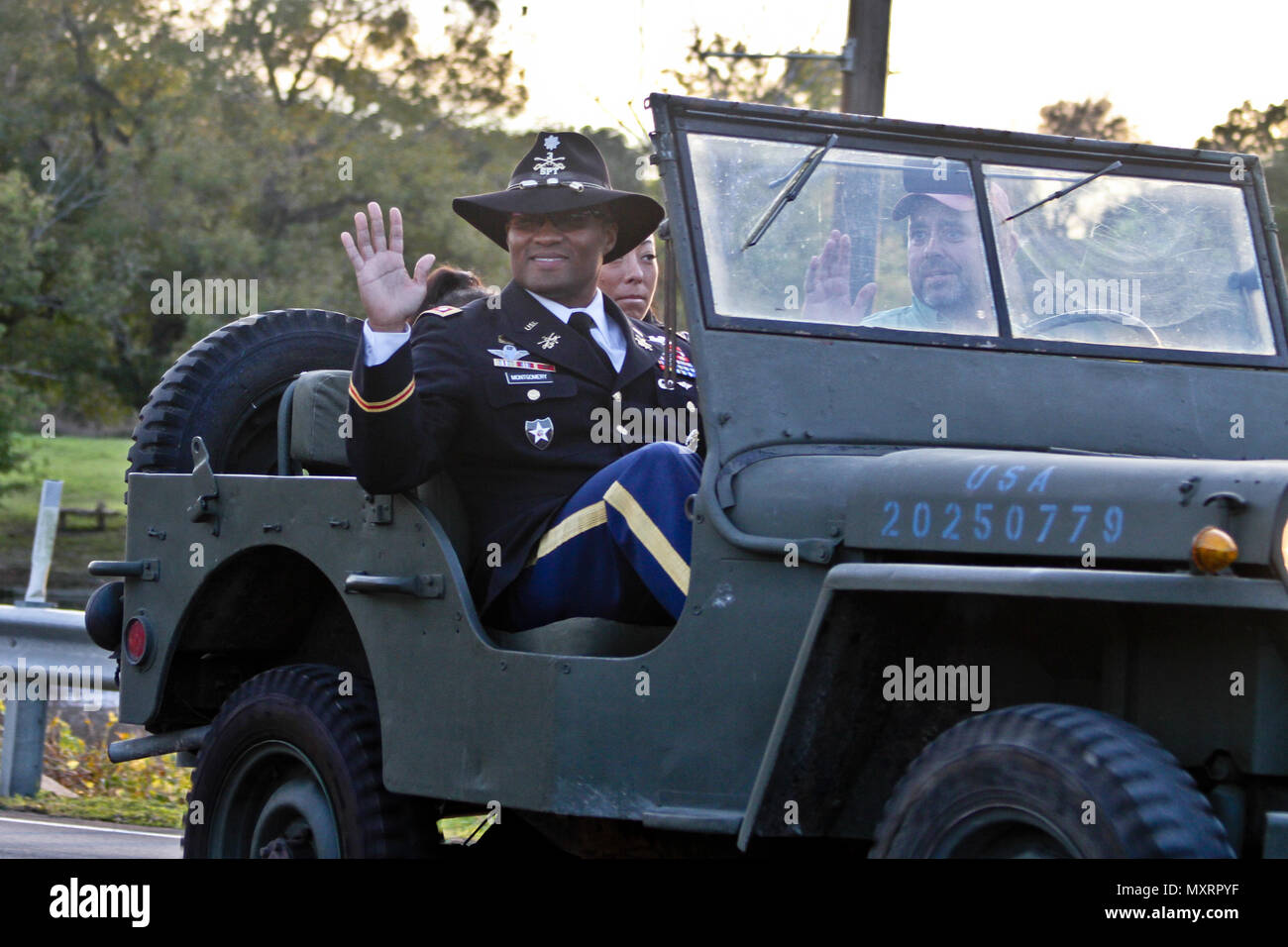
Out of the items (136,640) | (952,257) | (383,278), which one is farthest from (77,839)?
(952,257)

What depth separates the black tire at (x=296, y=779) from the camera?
4.40m

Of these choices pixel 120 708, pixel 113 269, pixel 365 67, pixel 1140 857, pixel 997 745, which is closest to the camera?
pixel 1140 857

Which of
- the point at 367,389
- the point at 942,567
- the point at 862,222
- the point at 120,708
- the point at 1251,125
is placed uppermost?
the point at 1251,125

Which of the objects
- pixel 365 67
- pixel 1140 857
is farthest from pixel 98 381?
pixel 1140 857

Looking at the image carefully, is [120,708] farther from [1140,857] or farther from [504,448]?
[1140,857]

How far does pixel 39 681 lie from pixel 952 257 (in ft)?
16.6

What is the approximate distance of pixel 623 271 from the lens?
23.0ft

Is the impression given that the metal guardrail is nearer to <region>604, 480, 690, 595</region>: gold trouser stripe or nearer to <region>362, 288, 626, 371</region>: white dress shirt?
<region>362, 288, 626, 371</region>: white dress shirt

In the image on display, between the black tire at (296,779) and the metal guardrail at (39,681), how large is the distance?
3.15 meters

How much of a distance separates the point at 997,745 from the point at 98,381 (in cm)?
2311

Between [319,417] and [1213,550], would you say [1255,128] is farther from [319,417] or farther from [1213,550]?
[1213,550]

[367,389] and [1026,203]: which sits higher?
[1026,203]

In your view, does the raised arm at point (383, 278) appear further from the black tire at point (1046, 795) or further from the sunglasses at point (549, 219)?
the black tire at point (1046, 795)
